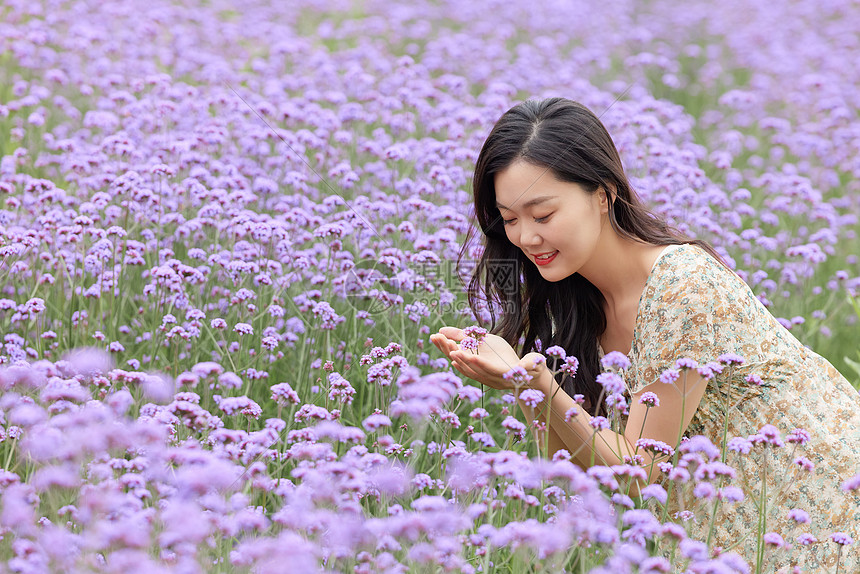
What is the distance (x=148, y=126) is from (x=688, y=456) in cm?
469

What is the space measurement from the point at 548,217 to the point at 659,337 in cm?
58

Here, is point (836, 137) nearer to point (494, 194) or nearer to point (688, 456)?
point (494, 194)

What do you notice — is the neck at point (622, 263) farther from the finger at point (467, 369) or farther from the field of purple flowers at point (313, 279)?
the finger at point (467, 369)

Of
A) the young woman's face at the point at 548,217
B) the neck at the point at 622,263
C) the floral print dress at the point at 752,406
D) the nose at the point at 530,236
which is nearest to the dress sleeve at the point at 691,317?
the floral print dress at the point at 752,406

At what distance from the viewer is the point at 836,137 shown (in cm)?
800

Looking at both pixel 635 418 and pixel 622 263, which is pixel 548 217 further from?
pixel 635 418

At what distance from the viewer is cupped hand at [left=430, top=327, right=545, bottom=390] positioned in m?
2.98

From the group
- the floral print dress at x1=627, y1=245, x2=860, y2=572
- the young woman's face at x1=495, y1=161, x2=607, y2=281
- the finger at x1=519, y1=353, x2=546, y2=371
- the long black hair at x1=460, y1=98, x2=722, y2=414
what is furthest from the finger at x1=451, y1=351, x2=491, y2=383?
the long black hair at x1=460, y1=98, x2=722, y2=414

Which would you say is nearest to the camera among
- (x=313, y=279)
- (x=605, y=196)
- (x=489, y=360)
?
(x=489, y=360)

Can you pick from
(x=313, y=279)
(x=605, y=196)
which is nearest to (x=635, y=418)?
(x=605, y=196)

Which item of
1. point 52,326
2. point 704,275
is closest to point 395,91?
point 52,326

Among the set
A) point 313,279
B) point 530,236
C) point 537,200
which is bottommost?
point 313,279

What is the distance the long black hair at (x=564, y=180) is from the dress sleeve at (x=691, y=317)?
0.25 metres

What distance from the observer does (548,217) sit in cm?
338
